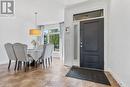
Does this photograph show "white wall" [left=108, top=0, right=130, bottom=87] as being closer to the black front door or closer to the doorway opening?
the black front door

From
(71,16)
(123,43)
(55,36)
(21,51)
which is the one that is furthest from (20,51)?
(55,36)

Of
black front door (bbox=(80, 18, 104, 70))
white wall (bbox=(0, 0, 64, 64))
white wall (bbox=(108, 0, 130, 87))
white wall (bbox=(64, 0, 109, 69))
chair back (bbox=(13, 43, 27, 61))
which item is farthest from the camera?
white wall (bbox=(0, 0, 64, 64))

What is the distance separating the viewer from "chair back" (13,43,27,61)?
4992 millimetres

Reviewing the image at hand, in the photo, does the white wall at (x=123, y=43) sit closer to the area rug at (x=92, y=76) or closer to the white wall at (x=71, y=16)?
the area rug at (x=92, y=76)

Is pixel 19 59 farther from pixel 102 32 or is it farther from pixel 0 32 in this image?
pixel 102 32

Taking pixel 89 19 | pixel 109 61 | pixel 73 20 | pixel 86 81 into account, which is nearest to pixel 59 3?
pixel 73 20

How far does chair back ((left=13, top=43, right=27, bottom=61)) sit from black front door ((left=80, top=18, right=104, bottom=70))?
2.24m

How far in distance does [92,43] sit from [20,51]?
2666mm

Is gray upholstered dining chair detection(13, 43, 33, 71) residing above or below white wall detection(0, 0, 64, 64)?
below

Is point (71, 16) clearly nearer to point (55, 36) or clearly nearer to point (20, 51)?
point (20, 51)

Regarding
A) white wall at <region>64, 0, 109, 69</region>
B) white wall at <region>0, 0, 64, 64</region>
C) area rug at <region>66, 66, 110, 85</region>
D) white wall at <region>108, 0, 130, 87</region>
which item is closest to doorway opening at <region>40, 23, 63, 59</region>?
white wall at <region>0, 0, 64, 64</region>

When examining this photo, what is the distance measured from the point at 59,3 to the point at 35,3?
3.10 feet

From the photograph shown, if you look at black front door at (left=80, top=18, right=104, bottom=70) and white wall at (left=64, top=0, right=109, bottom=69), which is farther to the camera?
white wall at (left=64, top=0, right=109, bottom=69)

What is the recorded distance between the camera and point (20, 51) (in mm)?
5059
